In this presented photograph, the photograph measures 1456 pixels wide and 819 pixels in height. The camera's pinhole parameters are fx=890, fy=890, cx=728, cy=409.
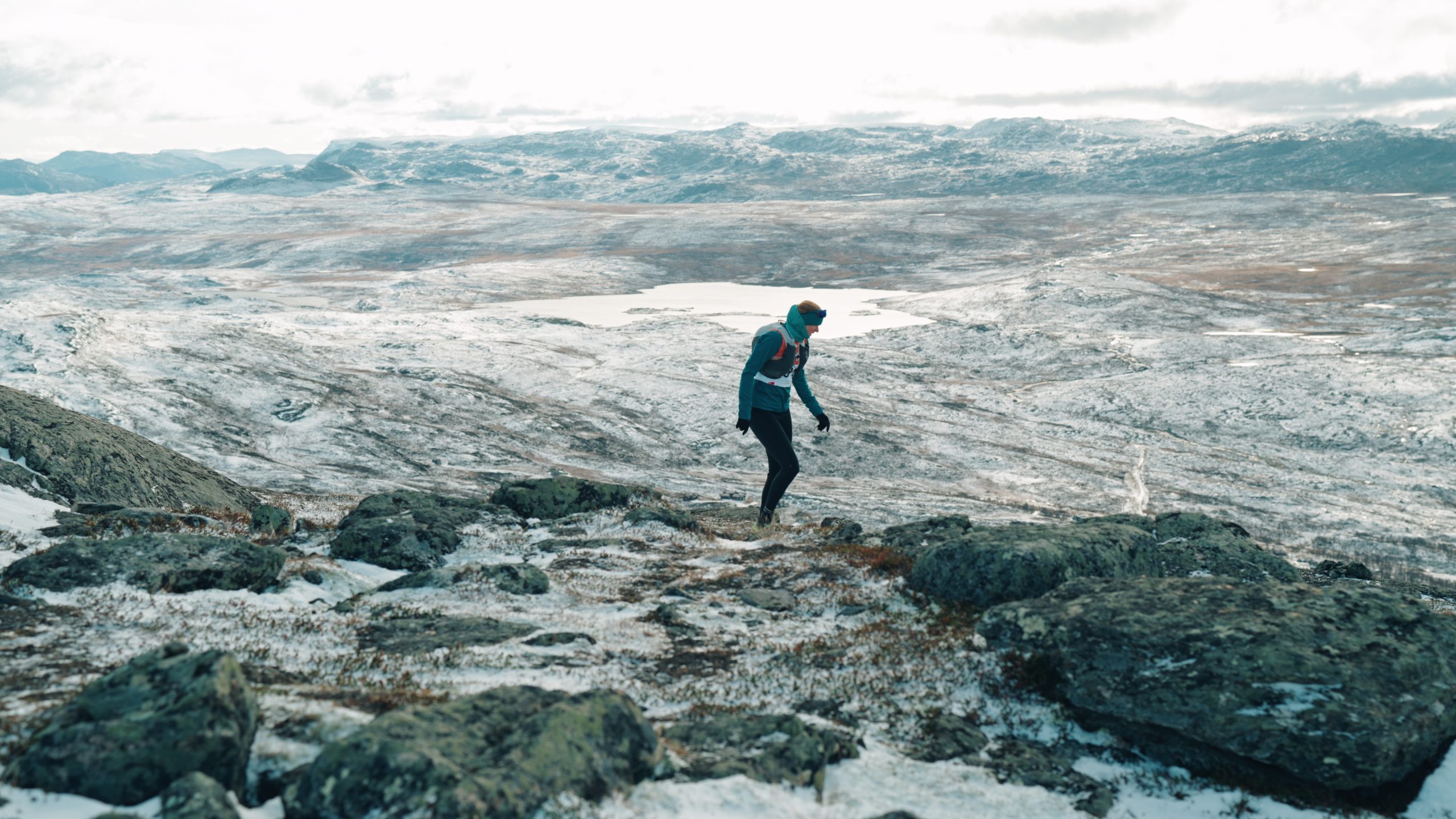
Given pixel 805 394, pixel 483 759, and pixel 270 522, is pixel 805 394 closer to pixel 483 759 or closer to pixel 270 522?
pixel 270 522

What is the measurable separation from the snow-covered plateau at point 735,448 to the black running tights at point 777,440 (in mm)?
1409

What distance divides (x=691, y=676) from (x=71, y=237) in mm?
241317

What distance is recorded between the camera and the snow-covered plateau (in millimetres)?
7918

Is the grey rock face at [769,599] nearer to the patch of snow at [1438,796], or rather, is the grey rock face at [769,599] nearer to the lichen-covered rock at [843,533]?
the lichen-covered rock at [843,533]

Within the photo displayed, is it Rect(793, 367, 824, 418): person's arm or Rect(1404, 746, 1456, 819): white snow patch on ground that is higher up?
Rect(793, 367, 824, 418): person's arm

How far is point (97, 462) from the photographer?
18.7m

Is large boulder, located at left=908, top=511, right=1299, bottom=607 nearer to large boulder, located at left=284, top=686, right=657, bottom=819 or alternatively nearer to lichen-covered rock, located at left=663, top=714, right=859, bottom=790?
lichen-covered rock, located at left=663, top=714, right=859, bottom=790

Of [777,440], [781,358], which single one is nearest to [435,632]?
[777,440]

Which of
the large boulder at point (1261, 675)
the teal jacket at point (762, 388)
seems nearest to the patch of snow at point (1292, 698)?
the large boulder at point (1261, 675)

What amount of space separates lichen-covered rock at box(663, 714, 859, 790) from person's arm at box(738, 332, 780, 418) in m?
7.38

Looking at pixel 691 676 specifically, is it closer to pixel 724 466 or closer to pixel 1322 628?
pixel 1322 628

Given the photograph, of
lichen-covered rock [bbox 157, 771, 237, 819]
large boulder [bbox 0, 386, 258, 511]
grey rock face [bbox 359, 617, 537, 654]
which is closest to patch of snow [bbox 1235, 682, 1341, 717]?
grey rock face [bbox 359, 617, 537, 654]

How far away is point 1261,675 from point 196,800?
27.3ft

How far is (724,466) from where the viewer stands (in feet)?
138
